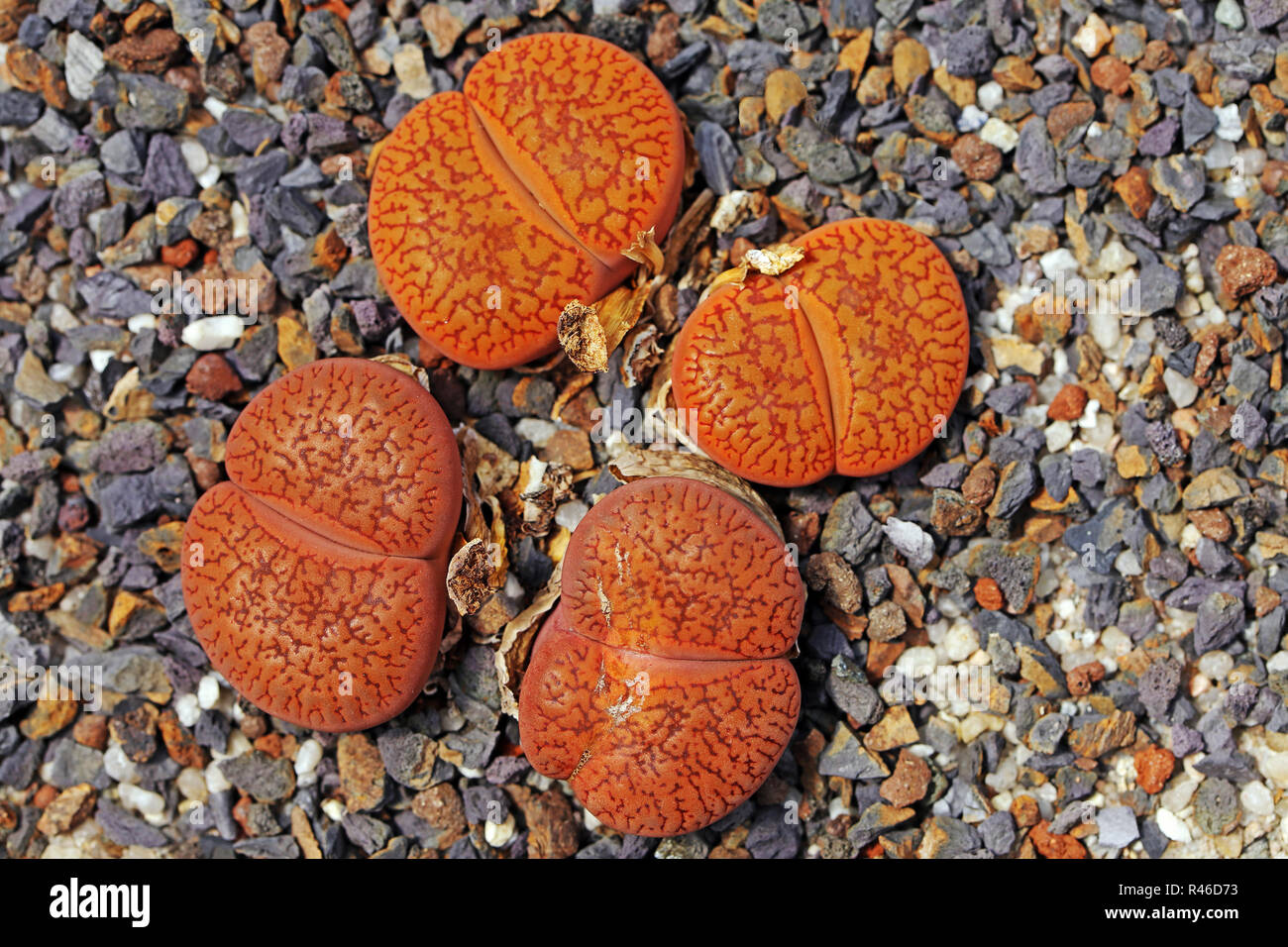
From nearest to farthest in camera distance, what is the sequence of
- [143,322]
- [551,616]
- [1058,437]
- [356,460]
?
[356,460] → [551,616] → [1058,437] → [143,322]

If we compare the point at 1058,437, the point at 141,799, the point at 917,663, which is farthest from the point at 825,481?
the point at 141,799

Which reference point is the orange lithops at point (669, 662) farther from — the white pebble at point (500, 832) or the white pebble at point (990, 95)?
the white pebble at point (990, 95)

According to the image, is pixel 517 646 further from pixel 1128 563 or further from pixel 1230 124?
pixel 1230 124

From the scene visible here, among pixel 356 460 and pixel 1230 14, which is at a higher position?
pixel 1230 14

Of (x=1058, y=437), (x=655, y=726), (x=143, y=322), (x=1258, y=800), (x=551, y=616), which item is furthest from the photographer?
(x=143, y=322)

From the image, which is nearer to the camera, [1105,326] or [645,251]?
[645,251]

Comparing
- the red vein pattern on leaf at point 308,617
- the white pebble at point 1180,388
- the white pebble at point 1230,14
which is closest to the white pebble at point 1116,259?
the white pebble at point 1180,388
